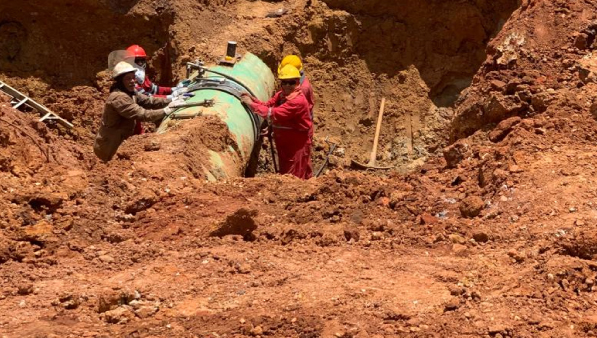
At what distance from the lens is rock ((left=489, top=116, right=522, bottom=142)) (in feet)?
25.8

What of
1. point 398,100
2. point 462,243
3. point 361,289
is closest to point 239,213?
point 361,289

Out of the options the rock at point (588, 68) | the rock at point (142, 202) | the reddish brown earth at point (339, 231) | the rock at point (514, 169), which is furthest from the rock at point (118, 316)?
the rock at point (588, 68)

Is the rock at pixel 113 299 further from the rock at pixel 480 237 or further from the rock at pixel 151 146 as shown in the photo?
the rock at pixel 151 146

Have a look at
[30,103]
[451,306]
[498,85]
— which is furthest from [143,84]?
[451,306]

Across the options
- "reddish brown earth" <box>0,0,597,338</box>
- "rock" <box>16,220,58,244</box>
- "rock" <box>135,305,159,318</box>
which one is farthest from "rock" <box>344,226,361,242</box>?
"rock" <box>16,220,58,244</box>

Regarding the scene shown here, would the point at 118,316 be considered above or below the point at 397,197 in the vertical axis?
below

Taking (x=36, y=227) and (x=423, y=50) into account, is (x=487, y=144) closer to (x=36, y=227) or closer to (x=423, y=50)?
(x=36, y=227)

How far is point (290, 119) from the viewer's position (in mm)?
9617

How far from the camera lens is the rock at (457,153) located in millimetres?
7934

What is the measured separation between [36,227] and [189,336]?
2099 millimetres

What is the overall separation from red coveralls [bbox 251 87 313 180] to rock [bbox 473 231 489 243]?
3861 mm

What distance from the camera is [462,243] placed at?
611 cm

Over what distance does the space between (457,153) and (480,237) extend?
200 centimetres

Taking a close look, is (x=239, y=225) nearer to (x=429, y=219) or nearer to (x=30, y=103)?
(x=429, y=219)
